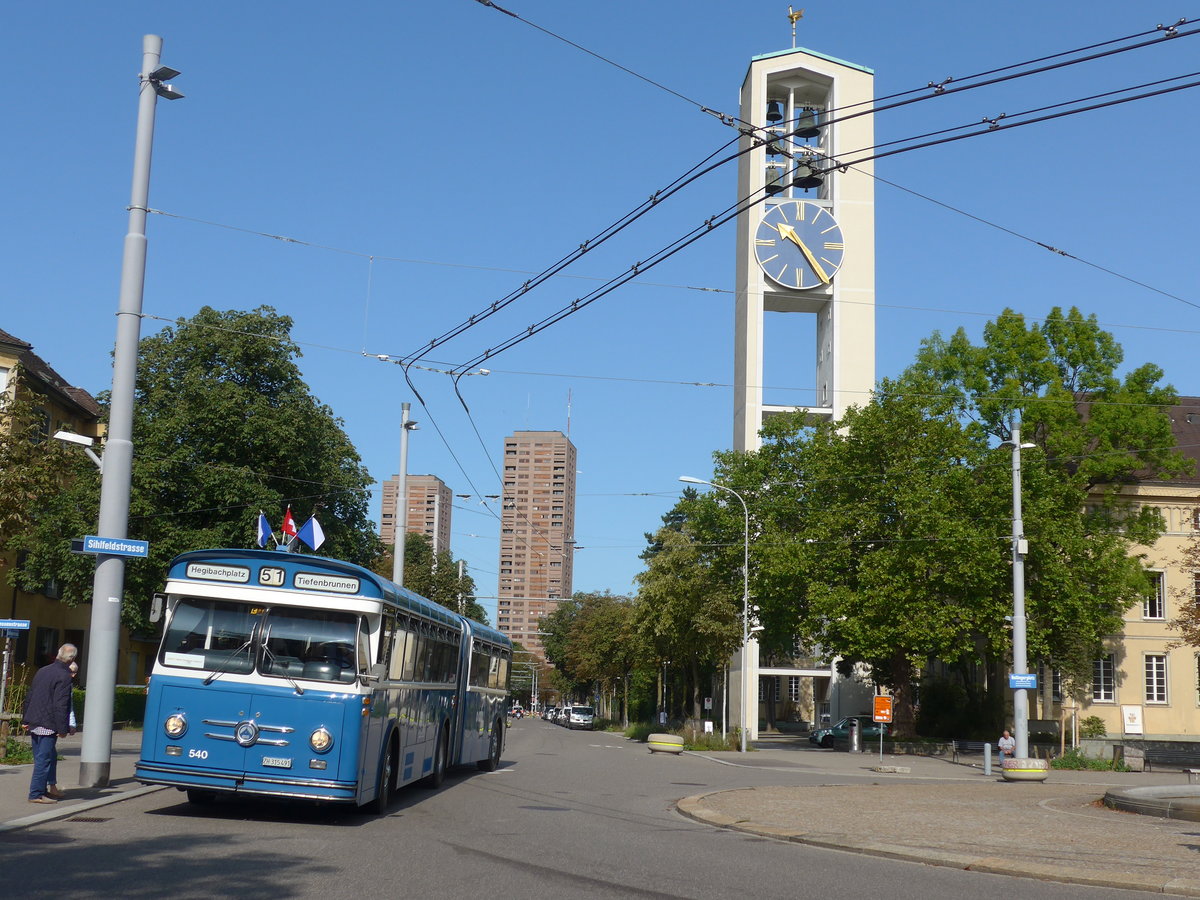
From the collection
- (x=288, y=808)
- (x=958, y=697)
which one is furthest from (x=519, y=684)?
(x=288, y=808)

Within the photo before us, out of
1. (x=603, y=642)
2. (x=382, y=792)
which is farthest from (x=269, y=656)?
(x=603, y=642)

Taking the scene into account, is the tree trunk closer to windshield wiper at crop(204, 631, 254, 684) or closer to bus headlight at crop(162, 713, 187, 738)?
windshield wiper at crop(204, 631, 254, 684)

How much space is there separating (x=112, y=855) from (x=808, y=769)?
27593mm

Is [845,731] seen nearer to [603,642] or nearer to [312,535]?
[603,642]

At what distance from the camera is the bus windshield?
1394 centimetres

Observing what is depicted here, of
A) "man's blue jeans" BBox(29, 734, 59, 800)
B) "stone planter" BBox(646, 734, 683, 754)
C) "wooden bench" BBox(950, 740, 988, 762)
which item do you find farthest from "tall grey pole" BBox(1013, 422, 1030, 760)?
"man's blue jeans" BBox(29, 734, 59, 800)

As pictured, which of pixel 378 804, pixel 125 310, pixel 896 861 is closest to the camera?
pixel 896 861

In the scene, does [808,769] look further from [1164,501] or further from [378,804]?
[1164,501]

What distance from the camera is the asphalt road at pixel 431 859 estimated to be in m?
9.66

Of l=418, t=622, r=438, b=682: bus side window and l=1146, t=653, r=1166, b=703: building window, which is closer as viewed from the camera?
l=418, t=622, r=438, b=682: bus side window

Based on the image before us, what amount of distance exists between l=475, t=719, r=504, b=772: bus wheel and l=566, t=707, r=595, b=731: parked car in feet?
210

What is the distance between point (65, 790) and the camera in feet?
50.9

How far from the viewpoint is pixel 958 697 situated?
55.9 m

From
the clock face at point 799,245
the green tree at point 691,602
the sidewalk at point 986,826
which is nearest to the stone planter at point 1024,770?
the sidewalk at point 986,826
